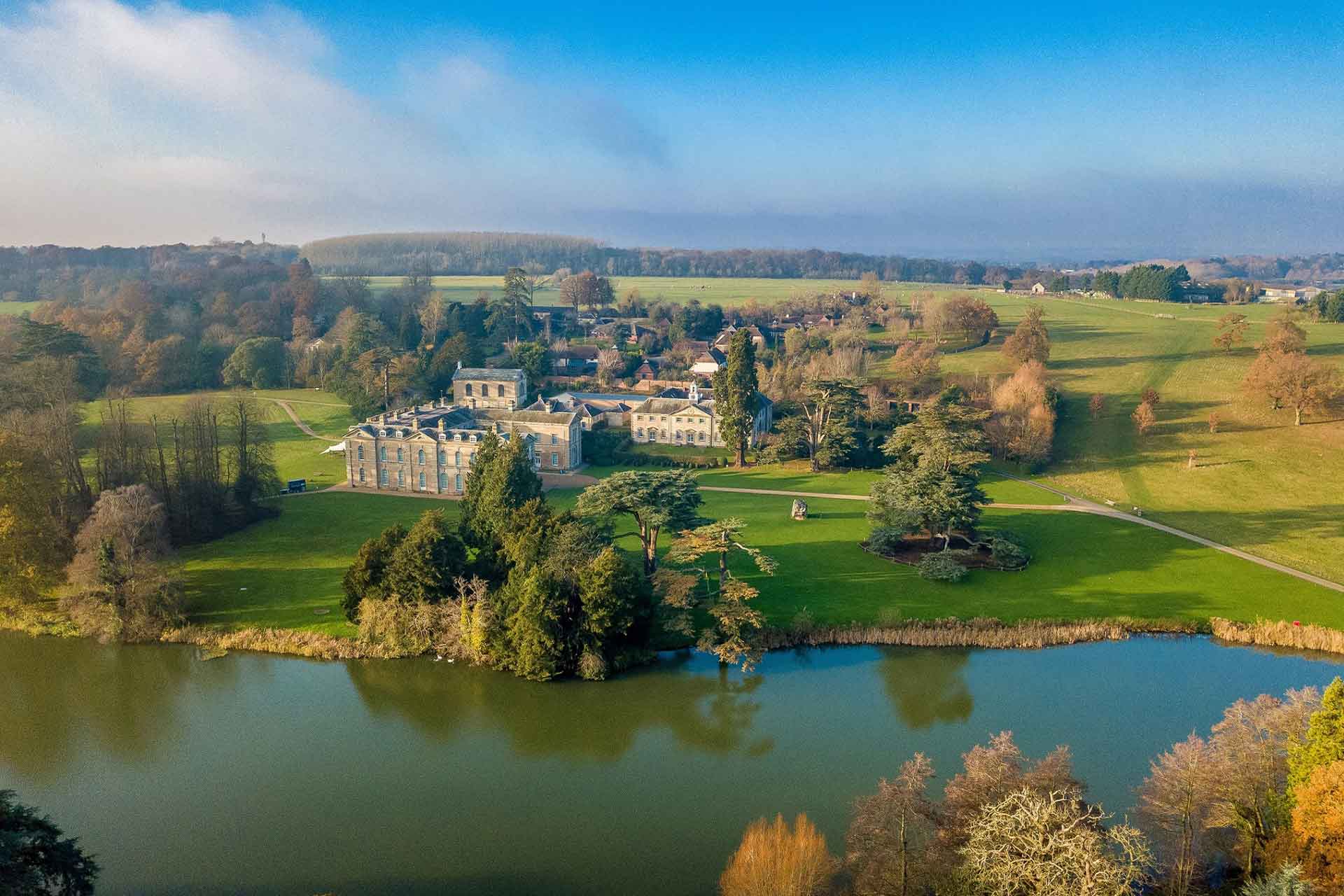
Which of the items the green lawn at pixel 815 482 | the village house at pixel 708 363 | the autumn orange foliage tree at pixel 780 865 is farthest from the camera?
the village house at pixel 708 363

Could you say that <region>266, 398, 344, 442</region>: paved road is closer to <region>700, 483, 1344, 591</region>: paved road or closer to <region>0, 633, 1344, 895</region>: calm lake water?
<region>700, 483, 1344, 591</region>: paved road

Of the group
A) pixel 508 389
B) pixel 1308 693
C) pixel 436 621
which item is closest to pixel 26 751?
pixel 436 621

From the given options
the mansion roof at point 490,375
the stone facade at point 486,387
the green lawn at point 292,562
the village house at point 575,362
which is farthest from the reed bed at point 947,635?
the village house at point 575,362

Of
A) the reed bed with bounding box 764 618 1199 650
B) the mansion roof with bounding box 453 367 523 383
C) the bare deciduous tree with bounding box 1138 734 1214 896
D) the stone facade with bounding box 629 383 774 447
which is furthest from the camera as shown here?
the mansion roof with bounding box 453 367 523 383

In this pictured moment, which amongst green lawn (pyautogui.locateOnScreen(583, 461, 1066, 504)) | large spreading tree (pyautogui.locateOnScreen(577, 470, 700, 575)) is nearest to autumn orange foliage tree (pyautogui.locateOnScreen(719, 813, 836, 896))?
large spreading tree (pyautogui.locateOnScreen(577, 470, 700, 575))

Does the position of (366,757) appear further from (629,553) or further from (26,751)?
(629,553)

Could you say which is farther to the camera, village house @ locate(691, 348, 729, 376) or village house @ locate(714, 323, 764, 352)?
village house @ locate(714, 323, 764, 352)

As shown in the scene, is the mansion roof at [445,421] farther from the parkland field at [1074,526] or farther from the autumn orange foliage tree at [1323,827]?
the autumn orange foliage tree at [1323,827]
